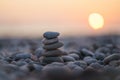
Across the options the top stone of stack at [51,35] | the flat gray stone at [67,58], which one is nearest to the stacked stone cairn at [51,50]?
the top stone of stack at [51,35]

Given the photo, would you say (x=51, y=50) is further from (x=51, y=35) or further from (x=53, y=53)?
(x=51, y=35)

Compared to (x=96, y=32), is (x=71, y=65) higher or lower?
lower

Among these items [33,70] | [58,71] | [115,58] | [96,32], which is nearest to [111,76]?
[58,71]

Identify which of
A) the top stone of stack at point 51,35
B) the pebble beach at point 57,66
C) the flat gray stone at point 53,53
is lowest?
the pebble beach at point 57,66

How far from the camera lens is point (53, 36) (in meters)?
5.14

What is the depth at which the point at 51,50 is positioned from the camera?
511 centimetres

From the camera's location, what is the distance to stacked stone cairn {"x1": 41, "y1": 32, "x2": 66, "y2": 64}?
16.5ft

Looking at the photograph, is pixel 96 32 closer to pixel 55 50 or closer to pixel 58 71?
pixel 55 50

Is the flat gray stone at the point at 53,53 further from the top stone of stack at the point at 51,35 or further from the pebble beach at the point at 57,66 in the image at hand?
the top stone of stack at the point at 51,35

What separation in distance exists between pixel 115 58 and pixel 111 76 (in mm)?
1567

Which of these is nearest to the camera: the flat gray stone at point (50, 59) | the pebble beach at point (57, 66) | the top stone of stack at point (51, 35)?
the pebble beach at point (57, 66)

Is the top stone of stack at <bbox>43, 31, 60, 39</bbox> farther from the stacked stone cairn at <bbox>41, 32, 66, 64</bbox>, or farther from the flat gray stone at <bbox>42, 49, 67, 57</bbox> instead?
the flat gray stone at <bbox>42, 49, 67, 57</bbox>

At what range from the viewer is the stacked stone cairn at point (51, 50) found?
5.02 metres

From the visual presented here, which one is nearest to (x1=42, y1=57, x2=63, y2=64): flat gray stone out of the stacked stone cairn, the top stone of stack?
the stacked stone cairn
